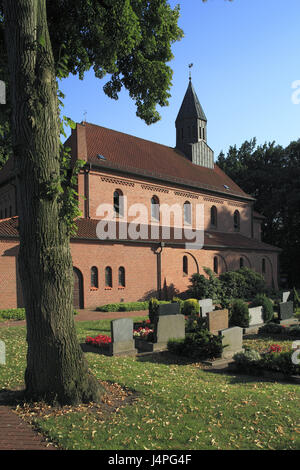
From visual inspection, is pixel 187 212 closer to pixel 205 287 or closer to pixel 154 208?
pixel 154 208

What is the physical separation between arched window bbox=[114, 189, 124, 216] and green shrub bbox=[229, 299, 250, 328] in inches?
488

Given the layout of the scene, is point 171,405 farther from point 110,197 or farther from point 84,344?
point 110,197

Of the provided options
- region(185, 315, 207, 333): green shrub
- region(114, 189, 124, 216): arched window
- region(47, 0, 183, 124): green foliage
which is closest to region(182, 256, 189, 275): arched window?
region(114, 189, 124, 216): arched window

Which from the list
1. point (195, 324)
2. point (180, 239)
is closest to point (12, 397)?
point (195, 324)

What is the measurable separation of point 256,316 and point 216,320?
3343 mm

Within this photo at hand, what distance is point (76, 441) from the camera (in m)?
4.63

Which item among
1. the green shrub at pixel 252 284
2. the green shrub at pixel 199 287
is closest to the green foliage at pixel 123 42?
the green shrub at pixel 199 287

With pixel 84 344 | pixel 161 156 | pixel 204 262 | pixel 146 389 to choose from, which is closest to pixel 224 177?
pixel 161 156

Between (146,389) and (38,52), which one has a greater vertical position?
(38,52)

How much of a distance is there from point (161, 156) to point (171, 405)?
28004mm

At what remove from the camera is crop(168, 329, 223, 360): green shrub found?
1066 cm

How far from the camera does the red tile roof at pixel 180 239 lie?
19406 mm

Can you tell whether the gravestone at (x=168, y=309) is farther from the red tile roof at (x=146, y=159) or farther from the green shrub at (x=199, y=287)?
the red tile roof at (x=146, y=159)

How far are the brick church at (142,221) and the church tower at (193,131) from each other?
0.11 meters
